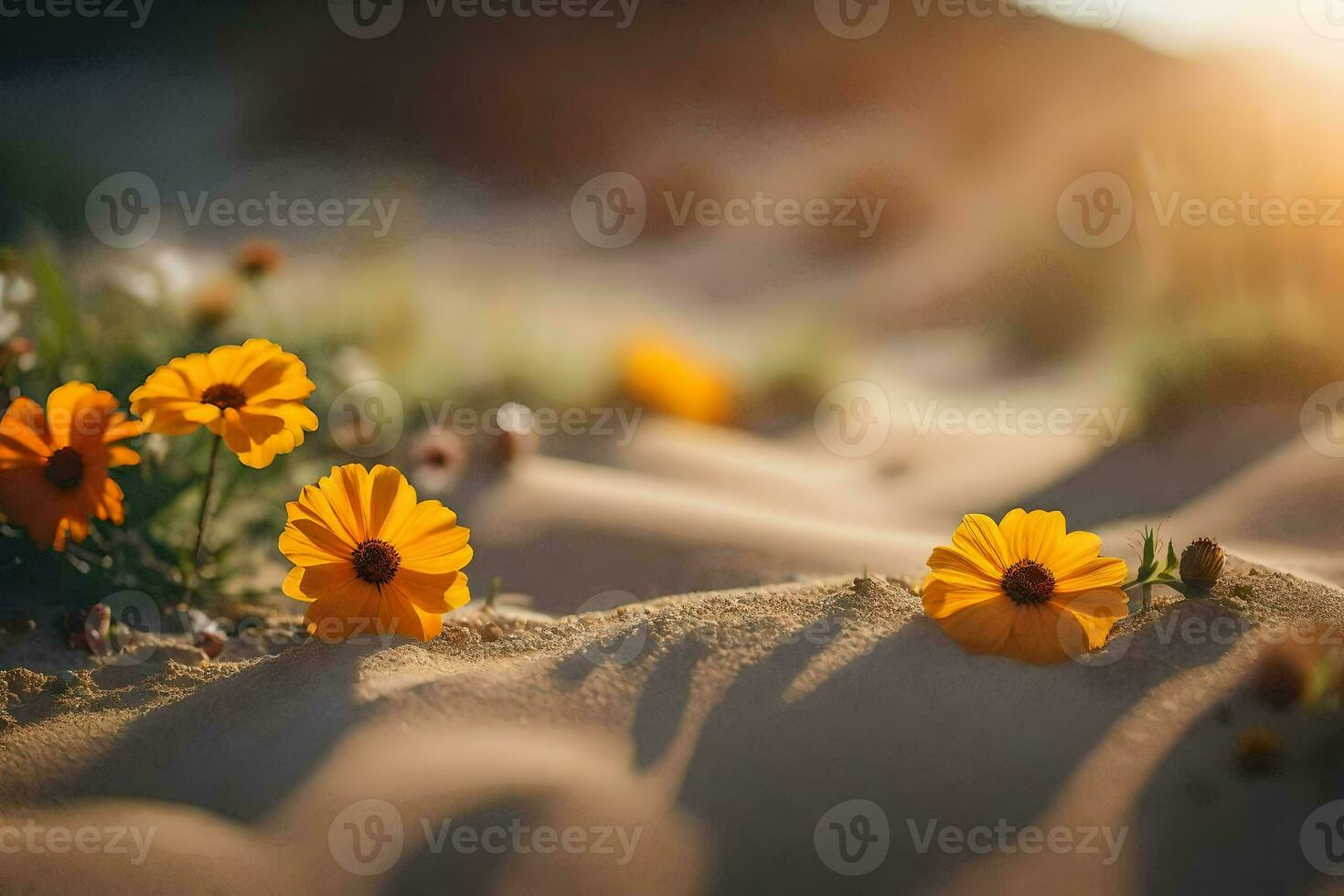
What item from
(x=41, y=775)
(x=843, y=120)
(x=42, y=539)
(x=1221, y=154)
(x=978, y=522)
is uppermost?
(x=843, y=120)

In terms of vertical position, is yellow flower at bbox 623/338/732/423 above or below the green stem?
above

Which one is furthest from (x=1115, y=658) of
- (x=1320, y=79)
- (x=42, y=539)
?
(x=1320, y=79)

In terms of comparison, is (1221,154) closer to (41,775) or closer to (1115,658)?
(1115,658)

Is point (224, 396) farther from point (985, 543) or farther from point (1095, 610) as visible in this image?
point (1095, 610)

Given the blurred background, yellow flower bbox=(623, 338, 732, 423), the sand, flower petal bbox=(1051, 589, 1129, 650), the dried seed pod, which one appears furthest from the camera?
yellow flower bbox=(623, 338, 732, 423)

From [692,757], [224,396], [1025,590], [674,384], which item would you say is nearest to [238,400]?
[224,396]

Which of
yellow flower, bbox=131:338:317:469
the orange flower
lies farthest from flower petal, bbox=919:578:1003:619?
the orange flower

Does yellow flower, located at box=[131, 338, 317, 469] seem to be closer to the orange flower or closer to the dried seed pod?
the orange flower
